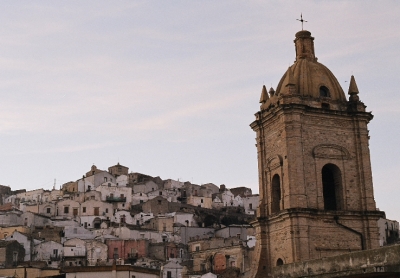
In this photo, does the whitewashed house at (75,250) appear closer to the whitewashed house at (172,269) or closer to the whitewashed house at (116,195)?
the whitewashed house at (172,269)

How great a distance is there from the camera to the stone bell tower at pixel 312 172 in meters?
27.5

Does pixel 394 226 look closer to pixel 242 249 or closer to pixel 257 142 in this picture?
pixel 242 249

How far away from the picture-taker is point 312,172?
2816 cm

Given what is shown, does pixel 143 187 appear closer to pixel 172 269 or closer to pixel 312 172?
pixel 172 269

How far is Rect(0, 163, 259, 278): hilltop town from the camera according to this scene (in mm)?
65062

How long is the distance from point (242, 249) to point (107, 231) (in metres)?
18.5

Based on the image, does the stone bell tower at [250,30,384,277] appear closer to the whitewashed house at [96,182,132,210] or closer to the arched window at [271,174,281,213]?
the arched window at [271,174,281,213]

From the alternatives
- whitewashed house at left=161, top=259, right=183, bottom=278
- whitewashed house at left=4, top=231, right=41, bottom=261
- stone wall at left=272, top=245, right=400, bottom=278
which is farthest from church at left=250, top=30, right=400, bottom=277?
whitewashed house at left=4, top=231, right=41, bottom=261

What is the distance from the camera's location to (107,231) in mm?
75750

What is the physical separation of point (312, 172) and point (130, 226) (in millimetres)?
50653

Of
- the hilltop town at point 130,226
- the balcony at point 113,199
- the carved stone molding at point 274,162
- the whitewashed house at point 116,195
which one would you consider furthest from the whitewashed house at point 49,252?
the carved stone molding at point 274,162

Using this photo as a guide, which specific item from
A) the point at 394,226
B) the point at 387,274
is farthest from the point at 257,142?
the point at 394,226

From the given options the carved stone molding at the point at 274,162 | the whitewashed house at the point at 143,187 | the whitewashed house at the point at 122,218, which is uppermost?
the whitewashed house at the point at 143,187

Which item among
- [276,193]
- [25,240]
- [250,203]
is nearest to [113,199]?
[250,203]
